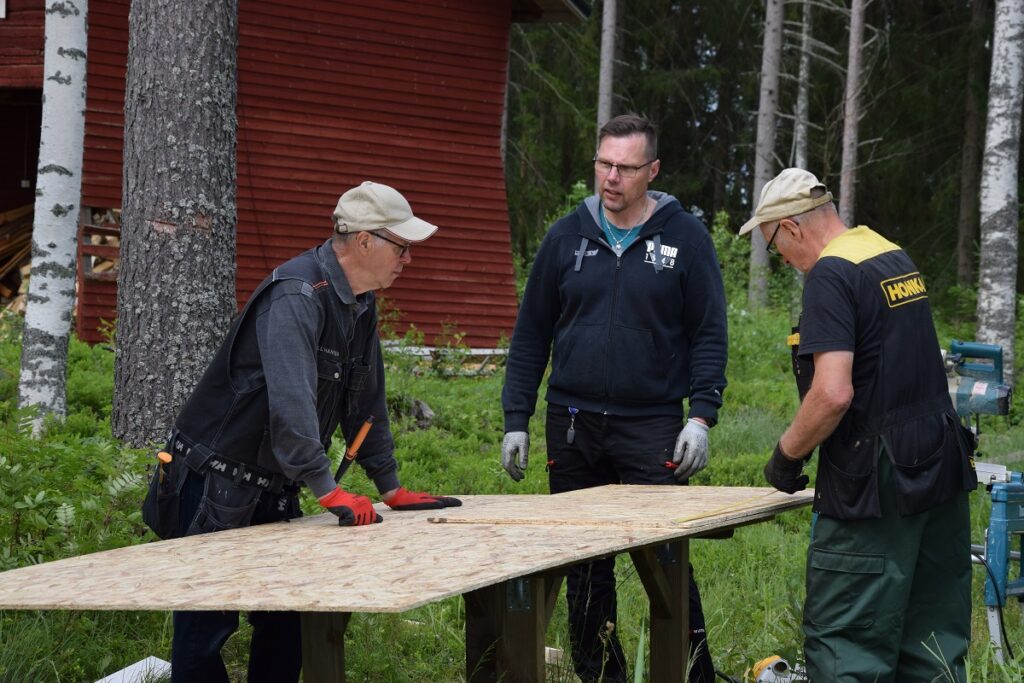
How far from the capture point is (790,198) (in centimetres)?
374

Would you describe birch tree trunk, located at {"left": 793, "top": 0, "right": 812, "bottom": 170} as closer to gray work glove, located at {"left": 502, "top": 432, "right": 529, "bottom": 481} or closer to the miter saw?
the miter saw

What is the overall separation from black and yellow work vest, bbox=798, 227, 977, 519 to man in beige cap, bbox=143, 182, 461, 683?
4.60 feet

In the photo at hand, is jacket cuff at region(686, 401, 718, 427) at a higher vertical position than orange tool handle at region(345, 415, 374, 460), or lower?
higher

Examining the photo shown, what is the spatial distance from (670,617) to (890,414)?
108 centimetres

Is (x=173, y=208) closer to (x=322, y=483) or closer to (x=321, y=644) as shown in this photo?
(x=322, y=483)

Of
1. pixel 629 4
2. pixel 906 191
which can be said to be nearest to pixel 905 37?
pixel 906 191

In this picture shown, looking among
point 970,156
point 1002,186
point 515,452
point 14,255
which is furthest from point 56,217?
point 970,156

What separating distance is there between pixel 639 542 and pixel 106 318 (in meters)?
10.4

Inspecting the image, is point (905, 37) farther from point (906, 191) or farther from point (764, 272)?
point (764, 272)

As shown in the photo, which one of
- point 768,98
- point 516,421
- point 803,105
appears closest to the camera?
point 516,421

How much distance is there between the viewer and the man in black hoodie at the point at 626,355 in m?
4.47

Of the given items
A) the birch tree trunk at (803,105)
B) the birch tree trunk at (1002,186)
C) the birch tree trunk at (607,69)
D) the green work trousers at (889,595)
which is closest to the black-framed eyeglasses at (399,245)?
the green work trousers at (889,595)

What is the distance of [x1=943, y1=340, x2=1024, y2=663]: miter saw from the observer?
13.7ft

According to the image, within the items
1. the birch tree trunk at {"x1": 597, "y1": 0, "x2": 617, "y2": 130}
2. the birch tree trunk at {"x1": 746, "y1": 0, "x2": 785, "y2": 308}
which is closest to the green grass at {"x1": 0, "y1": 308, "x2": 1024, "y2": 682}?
the birch tree trunk at {"x1": 746, "y1": 0, "x2": 785, "y2": 308}
